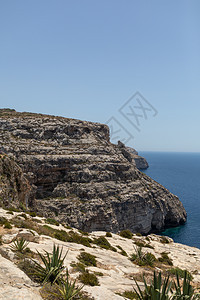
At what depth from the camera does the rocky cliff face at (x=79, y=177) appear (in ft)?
170

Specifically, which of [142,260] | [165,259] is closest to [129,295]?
[142,260]

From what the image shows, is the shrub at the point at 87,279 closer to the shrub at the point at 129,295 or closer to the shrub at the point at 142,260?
the shrub at the point at 129,295

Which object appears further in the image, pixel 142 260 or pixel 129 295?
pixel 142 260

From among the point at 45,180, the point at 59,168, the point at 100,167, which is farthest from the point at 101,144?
the point at 45,180

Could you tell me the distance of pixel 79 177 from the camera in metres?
56.5

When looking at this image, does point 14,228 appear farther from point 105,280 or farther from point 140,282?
point 140,282

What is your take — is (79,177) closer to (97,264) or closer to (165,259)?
(165,259)

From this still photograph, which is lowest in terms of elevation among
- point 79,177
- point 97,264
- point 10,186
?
point 79,177

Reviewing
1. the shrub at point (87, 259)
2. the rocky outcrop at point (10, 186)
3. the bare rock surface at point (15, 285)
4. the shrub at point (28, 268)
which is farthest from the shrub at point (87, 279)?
the rocky outcrop at point (10, 186)

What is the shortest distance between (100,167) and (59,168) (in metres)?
11.9

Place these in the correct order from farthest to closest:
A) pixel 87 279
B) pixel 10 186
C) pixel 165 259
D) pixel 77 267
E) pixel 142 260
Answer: pixel 10 186
pixel 165 259
pixel 142 260
pixel 77 267
pixel 87 279

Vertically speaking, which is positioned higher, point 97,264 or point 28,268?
point 28,268

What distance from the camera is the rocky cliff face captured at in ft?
170

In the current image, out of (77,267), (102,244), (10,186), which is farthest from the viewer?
(10,186)
